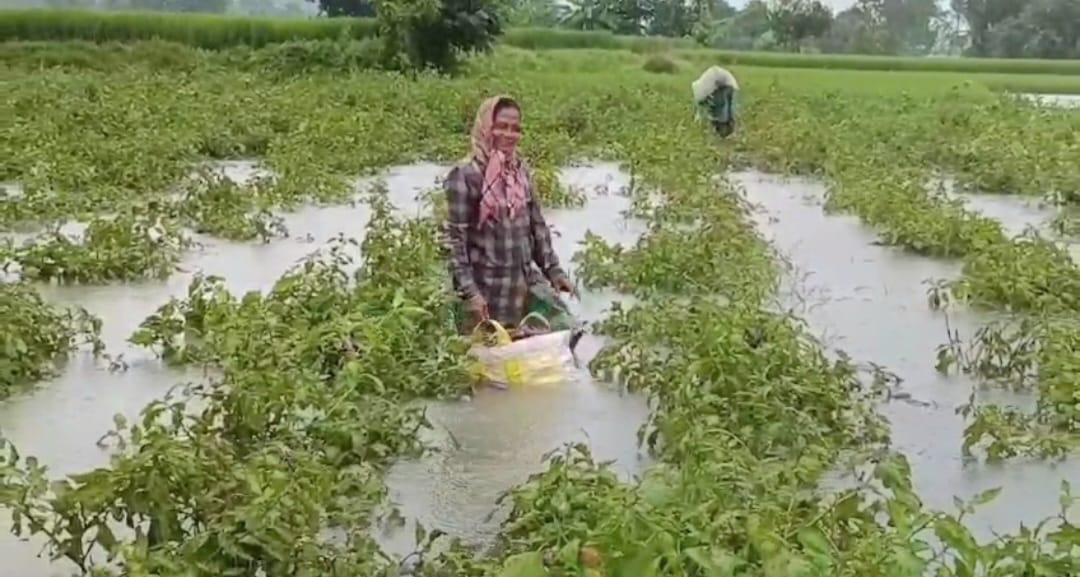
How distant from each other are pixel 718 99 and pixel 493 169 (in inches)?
437

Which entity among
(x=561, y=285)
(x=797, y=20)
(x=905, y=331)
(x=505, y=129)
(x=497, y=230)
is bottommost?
(x=905, y=331)

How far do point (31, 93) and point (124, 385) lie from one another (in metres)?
14.0

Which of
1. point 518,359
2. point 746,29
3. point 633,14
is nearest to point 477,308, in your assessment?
point 518,359

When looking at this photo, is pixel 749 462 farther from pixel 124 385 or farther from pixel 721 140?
pixel 721 140

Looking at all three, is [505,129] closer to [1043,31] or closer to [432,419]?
[432,419]

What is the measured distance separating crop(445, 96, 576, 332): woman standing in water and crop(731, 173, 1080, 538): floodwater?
154 centimetres

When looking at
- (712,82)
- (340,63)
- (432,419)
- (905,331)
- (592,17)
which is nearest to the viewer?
(432,419)

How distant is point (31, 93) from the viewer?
19109 mm

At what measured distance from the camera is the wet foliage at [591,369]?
3623 mm

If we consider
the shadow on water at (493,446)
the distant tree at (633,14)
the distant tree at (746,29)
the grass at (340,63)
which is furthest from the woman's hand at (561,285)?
the distant tree at (746,29)

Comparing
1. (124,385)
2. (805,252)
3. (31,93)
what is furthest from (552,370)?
(31,93)

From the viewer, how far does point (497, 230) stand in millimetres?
6465

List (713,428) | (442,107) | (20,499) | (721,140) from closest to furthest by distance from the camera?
(20,499) < (713,428) < (721,140) < (442,107)

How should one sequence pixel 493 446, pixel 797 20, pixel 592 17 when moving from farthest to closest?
pixel 797 20 → pixel 592 17 → pixel 493 446
